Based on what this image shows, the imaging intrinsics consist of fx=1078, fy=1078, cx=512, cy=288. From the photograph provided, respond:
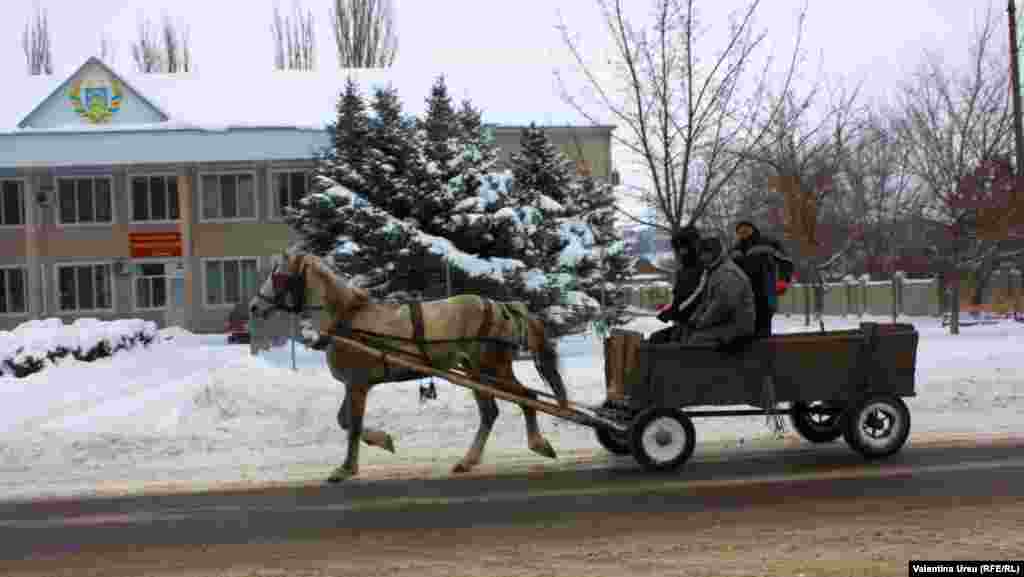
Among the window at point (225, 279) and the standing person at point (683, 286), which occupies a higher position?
the standing person at point (683, 286)

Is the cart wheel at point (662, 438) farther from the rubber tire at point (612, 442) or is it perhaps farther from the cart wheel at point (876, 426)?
the cart wheel at point (876, 426)

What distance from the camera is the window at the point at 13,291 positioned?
42906 mm

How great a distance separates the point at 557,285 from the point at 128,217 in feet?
83.6

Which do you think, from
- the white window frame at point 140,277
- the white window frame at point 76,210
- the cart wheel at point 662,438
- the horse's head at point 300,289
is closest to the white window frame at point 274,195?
the white window frame at point 140,277

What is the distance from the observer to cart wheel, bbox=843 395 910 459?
931 cm

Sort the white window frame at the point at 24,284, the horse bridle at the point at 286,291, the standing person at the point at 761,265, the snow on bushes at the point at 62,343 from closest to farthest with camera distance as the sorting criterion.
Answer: the horse bridle at the point at 286,291
the standing person at the point at 761,265
the snow on bushes at the point at 62,343
the white window frame at the point at 24,284

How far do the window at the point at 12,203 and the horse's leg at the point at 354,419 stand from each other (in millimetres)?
38289

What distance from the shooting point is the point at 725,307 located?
9195mm

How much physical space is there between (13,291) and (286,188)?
11.7m

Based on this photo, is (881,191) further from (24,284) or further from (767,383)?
(24,284)

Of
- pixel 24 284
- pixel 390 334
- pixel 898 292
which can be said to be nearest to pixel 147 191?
pixel 24 284

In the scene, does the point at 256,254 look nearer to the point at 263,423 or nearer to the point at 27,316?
the point at 27,316

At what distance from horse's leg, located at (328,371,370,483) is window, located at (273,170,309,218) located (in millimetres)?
34216

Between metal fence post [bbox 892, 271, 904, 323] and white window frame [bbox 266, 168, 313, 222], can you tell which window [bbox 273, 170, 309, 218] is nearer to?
white window frame [bbox 266, 168, 313, 222]
